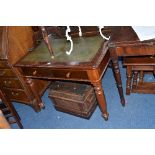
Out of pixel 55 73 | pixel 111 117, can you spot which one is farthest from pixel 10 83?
pixel 111 117

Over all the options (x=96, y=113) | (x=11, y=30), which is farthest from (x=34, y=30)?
(x=96, y=113)

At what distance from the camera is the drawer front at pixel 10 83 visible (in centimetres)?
229

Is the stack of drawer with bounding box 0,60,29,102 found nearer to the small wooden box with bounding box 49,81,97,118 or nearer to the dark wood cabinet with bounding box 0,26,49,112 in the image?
the dark wood cabinet with bounding box 0,26,49,112

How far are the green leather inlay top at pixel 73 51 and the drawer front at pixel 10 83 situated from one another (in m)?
0.30

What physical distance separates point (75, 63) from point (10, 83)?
93 cm

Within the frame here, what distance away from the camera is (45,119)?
240 centimetres

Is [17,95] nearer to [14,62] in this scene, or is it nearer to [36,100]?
[36,100]

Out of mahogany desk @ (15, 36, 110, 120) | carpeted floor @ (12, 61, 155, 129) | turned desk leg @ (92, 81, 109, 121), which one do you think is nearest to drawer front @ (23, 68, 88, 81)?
mahogany desk @ (15, 36, 110, 120)

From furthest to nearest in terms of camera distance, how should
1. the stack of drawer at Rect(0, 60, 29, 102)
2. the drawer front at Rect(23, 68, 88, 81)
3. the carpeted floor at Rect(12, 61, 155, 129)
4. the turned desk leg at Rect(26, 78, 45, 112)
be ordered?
the turned desk leg at Rect(26, 78, 45, 112)
the stack of drawer at Rect(0, 60, 29, 102)
the carpeted floor at Rect(12, 61, 155, 129)
the drawer front at Rect(23, 68, 88, 81)

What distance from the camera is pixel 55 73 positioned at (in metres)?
1.96

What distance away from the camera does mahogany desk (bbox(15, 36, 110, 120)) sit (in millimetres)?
1758

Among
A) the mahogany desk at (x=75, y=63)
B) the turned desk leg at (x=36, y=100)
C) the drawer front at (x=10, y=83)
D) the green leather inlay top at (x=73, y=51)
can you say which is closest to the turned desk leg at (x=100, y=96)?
the mahogany desk at (x=75, y=63)

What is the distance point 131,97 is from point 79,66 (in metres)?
0.91

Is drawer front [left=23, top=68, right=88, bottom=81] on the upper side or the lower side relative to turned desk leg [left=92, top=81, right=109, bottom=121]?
upper
